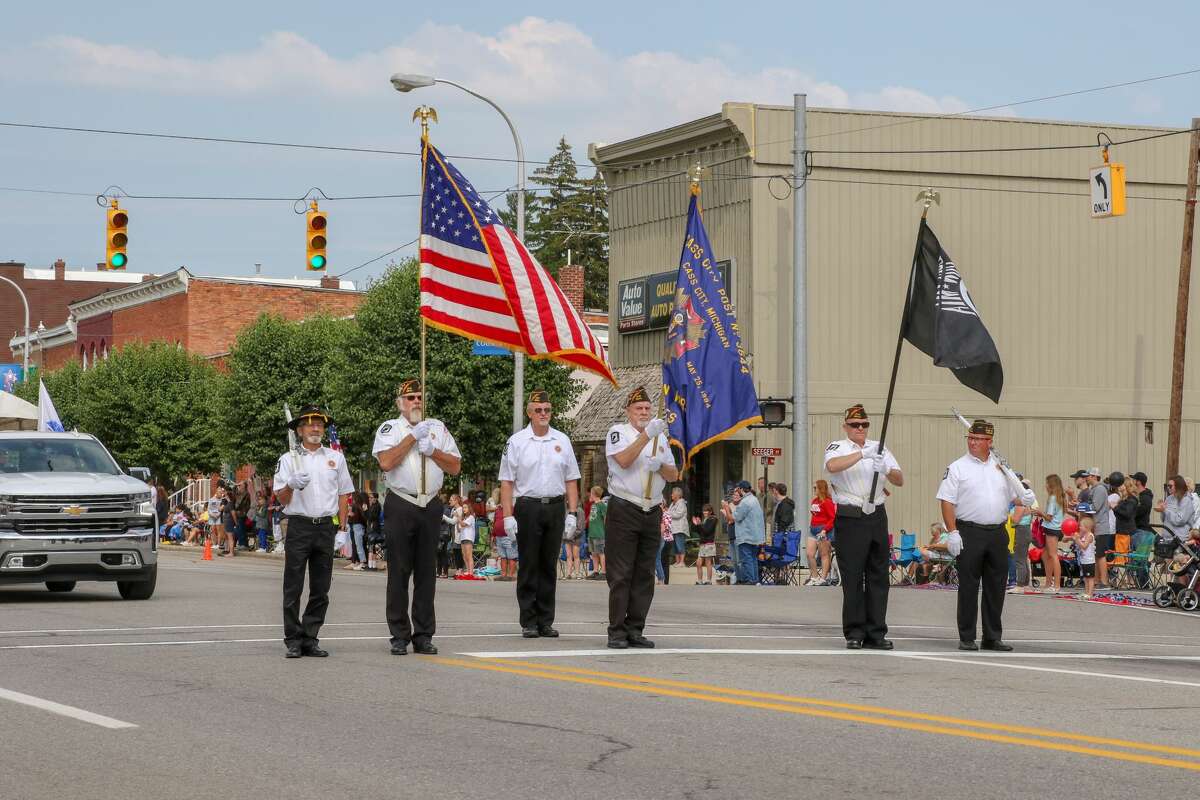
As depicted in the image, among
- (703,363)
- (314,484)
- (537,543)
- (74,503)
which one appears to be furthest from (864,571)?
(703,363)

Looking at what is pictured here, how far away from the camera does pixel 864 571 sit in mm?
12789

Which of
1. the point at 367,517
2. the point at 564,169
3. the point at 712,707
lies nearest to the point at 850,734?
the point at 712,707

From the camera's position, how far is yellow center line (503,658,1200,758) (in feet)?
27.1

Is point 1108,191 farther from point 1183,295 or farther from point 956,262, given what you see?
point 956,262

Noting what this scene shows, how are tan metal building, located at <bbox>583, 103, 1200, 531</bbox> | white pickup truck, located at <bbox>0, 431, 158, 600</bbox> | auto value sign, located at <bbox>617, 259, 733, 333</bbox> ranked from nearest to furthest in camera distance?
white pickup truck, located at <bbox>0, 431, 158, 600</bbox>
tan metal building, located at <bbox>583, 103, 1200, 531</bbox>
auto value sign, located at <bbox>617, 259, 733, 333</bbox>

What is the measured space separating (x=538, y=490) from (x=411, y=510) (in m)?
1.19

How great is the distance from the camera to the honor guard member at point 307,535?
12141 mm

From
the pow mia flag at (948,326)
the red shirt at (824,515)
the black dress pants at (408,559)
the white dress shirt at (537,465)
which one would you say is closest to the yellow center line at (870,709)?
the black dress pants at (408,559)

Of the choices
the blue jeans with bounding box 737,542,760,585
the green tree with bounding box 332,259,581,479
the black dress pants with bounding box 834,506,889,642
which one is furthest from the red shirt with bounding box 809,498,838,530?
the green tree with bounding box 332,259,581,479

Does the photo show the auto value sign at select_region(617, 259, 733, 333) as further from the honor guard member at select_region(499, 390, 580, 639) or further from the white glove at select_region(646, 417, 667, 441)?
the white glove at select_region(646, 417, 667, 441)

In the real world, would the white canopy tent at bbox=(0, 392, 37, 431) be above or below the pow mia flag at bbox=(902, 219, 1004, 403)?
below

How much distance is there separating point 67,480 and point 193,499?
51.4 meters

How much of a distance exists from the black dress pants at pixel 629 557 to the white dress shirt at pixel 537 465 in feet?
1.85

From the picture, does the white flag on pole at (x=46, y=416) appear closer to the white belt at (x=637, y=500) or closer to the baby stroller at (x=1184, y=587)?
the baby stroller at (x=1184, y=587)
